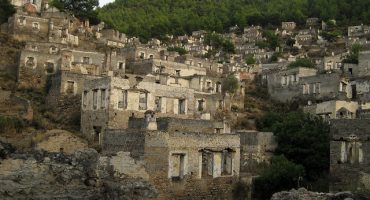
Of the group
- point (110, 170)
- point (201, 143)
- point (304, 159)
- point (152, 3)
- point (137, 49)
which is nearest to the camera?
point (110, 170)

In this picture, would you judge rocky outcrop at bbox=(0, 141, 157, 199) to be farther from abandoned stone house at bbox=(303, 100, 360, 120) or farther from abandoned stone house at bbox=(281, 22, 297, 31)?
abandoned stone house at bbox=(281, 22, 297, 31)

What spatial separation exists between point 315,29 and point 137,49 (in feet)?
171

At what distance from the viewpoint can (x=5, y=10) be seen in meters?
51.2

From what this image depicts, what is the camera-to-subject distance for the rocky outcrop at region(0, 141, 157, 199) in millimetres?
18891

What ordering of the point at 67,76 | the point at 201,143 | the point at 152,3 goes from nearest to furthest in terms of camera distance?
1. the point at 201,143
2. the point at 67,76
3. the point at 152,3

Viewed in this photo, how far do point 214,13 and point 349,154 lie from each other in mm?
89195

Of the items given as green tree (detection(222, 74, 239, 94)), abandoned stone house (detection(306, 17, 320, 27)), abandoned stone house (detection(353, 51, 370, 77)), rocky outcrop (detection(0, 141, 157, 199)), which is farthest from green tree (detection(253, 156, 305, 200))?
abandoned stone house (detection(306, 17, 320, 27))

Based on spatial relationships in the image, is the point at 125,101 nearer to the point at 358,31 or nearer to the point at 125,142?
the point at 125,142

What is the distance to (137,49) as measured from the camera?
4962cm

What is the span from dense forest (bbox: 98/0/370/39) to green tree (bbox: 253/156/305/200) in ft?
185

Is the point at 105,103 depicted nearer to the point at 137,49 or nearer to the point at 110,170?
the point at 110,170

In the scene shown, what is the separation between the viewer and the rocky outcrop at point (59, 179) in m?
18.9

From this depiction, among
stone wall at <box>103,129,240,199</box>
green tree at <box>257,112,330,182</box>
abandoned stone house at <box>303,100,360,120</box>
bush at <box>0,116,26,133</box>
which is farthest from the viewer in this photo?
abandoned stone house at <box>303,100,360,120</box>

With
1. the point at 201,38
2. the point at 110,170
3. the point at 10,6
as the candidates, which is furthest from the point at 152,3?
the point at 110,170
